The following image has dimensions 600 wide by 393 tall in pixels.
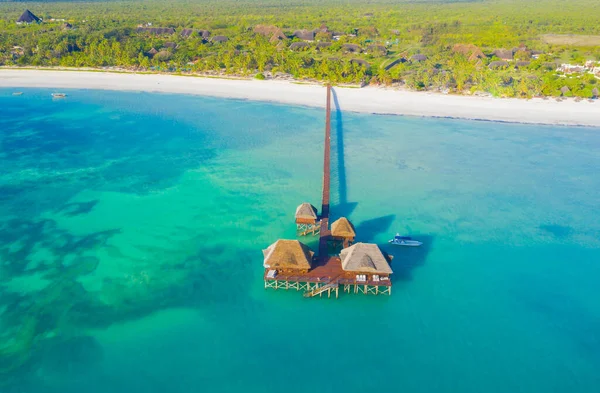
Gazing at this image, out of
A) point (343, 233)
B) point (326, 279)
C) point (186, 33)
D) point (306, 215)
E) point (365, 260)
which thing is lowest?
point (326, 279)

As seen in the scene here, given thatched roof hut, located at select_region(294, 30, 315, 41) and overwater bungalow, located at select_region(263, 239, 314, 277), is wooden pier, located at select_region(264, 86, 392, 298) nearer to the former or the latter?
overwater bungalow, located at select_region(263, 239, 314, 277)

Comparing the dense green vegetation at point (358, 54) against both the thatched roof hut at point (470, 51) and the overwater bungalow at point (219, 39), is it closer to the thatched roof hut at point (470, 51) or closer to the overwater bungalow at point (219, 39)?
the thatched roof hut at point (470, 51)

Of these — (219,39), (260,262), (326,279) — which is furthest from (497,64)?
(326,279)

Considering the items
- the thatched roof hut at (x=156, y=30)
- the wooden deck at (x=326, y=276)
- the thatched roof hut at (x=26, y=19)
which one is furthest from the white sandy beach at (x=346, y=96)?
the thatched roof hut at (x=26, y=19)

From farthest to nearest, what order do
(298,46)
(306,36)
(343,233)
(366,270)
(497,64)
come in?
(306,36) < (298,46) < (497,64) < (343,233) < (366,270)

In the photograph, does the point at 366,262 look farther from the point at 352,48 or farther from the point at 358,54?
the point at 352,48

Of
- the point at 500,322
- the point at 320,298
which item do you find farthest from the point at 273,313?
the point at 500,322
